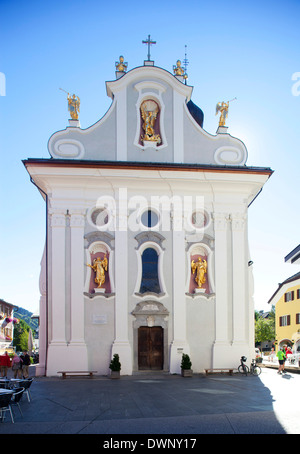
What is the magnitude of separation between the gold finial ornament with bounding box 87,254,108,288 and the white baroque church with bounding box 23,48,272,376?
44 mm

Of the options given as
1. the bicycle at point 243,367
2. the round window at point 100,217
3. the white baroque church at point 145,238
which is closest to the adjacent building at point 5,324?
the white baroque church at point 145,238

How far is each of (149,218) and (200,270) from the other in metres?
3.35

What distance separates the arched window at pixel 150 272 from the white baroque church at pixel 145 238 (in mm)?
46

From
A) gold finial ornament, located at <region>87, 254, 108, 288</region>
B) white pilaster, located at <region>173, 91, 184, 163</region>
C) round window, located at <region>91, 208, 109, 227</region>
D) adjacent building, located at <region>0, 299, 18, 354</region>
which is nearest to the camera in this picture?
gold finial ornament, located at <region>87, 254, 108, 288</region>

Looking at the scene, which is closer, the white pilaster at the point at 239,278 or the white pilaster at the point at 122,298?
the white pilaster at the point at 122,298

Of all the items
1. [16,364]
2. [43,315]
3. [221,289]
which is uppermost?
[221,289]

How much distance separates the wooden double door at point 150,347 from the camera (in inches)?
817

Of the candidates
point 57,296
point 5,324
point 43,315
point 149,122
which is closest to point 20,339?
point 5,324

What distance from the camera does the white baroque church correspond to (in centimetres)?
2062

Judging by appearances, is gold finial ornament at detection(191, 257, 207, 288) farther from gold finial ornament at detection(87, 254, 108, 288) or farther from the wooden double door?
gold finial ornament at detection(87, 254, 108, 288)

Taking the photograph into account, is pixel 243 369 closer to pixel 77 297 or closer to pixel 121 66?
pixel 77 297

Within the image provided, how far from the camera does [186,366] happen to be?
782 inches

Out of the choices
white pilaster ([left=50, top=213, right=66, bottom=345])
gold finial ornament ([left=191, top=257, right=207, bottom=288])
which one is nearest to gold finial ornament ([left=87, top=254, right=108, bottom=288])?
white pilaster ([left=50, top=213, right=66, bottom=345])

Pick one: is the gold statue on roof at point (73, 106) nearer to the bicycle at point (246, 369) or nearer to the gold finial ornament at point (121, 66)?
the gold finial ornament at point (121, 66)
